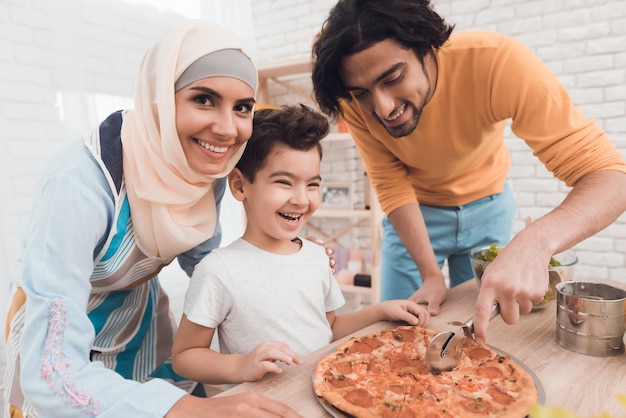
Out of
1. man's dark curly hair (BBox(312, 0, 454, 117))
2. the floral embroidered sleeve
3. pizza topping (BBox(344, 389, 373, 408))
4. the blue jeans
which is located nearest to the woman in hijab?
the floral embroidered sleeve

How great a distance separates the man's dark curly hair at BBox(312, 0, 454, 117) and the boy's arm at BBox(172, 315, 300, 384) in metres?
0.83

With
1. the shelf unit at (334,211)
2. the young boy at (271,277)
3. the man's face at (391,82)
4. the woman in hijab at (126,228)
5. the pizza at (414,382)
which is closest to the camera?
the pizza at (414,382)

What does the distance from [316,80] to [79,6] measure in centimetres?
137

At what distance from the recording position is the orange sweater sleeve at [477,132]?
1.26 m

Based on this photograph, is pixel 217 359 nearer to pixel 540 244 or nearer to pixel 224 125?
pixel 224 125

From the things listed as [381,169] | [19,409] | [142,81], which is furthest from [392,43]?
[19,409]

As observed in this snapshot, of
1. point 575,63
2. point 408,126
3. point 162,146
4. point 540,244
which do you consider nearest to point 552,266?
point 540,244

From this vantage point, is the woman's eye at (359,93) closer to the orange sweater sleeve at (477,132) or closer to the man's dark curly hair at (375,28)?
the man's dark curly hair at (375,28)

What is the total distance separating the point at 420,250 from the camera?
5.14 ft

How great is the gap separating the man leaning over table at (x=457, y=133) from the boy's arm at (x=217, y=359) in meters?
0.41

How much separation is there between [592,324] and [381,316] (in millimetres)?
487

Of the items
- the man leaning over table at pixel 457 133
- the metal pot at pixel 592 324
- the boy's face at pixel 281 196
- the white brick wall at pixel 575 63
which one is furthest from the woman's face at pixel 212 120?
the white brick wall at pixel 575 63

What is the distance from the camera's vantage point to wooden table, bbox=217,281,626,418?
2.61ft

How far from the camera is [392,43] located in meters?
1.30
